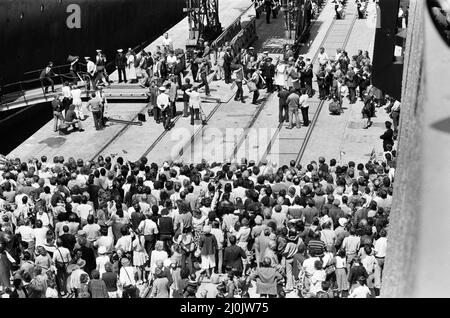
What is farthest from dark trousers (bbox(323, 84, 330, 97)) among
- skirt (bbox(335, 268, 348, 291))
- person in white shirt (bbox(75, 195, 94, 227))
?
skirt (bbox(335, 268, 348, 291))

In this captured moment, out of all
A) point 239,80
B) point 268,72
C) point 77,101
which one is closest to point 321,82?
point 268,72

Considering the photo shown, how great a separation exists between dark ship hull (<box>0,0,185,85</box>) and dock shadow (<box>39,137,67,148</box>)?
22.6 ft

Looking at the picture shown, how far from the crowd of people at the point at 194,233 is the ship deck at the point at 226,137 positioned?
6.29m

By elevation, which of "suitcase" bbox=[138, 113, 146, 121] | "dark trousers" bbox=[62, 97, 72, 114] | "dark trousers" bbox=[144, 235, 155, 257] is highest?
"dark trousers" bbox=[144, 235, 155, 257]

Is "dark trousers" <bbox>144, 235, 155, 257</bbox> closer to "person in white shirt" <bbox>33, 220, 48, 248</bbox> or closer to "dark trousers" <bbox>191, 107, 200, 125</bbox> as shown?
"person in white shirt" <bbox>33, 220, 48, 248</bbox>

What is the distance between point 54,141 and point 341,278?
16296 millimetres

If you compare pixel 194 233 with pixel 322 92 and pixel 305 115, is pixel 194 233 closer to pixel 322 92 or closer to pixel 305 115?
pixel 305 115

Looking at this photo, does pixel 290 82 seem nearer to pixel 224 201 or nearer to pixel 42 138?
pixel 42 138

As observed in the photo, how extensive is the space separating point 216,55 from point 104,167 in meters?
13.8

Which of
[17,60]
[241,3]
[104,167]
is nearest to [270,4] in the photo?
[241,3]

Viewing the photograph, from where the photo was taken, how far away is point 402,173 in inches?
334

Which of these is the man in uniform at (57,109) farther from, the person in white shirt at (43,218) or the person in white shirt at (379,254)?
the person in white shirt at (379,254)

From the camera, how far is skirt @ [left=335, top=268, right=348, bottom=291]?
16.8 metres

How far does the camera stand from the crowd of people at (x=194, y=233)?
16.5 m
